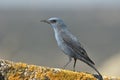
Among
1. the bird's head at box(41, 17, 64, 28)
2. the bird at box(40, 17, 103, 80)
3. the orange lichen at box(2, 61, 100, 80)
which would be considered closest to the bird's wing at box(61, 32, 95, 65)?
the bird at box(40, 17, 103, 80)

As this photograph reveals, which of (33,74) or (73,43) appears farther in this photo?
(73,43)

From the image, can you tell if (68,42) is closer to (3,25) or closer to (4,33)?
(4,33)

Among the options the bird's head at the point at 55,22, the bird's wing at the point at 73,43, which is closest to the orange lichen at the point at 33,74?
the bird's wing at the point at 73,43

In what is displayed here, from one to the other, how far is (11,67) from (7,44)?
28.0 meters

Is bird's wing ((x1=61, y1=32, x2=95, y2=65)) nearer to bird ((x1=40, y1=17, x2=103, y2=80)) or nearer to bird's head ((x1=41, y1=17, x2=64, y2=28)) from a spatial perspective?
bird ((x1=40, y1=17, x2=103, y2=80))

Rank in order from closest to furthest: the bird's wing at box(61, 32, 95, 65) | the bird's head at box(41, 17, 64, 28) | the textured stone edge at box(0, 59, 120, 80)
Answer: the textured stone edge at box(0, 59, 120, 80), the bird's wing at box(61, 32, 95, 65), the bird's head at box(41, 17, 64, 28)

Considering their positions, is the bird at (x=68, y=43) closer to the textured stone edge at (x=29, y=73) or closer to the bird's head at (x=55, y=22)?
the bird's head at (x=55, y=22)

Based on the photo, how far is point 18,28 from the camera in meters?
42.9

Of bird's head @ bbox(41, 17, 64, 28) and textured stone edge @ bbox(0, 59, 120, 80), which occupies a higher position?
bird's head @ bbox(41, 17, 64, 28)

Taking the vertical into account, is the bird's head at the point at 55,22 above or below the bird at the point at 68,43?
above

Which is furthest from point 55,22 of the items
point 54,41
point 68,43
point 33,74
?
point 54,41

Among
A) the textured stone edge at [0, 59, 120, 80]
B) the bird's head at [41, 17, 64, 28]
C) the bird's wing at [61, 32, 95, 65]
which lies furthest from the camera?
the bird's head at [41, 17, 64, 28]

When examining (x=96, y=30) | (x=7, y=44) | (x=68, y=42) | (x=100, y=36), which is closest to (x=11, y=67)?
(x=68, y=42)

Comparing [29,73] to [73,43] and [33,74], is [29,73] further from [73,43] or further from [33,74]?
[73,43]
